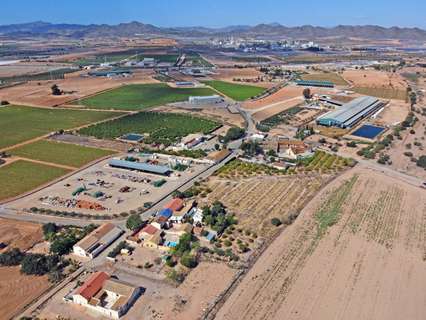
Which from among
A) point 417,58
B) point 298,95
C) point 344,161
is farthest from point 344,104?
point 417,58

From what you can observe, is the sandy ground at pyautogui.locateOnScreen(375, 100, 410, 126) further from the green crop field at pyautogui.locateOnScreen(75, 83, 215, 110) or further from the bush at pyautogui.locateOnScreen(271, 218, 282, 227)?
the bush at pyautogui.locateOnScreen(271, 218, 282, 227)

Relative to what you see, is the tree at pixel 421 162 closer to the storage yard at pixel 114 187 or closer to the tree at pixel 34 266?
the storage yard at pixel 114 187

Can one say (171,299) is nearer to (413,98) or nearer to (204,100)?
(204,100)

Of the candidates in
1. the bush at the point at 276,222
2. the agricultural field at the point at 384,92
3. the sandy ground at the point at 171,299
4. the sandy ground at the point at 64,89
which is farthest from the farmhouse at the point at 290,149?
the sandy ground at the point at 64,89

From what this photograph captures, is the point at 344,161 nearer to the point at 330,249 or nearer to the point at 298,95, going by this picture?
the point at 330,249

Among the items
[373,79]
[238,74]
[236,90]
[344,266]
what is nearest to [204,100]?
[236,90]

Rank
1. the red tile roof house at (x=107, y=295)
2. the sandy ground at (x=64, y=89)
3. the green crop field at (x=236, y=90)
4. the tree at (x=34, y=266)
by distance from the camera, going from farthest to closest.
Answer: the green crop field at (x=236, y=90), the sandy ground at (x=64, y=89), the tree at (x=34, y=266), the red tile roof house at (x=107, y=295)
